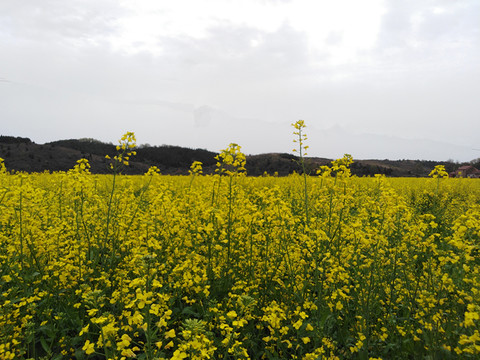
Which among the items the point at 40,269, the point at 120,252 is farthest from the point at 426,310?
the point at 40,269

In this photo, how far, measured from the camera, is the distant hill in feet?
103

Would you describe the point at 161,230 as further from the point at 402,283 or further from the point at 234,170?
the point at 402,283

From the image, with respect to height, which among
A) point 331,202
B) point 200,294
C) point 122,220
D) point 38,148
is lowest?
point 200,294

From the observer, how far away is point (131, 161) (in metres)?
34.3

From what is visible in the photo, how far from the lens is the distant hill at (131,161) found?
31500 mm

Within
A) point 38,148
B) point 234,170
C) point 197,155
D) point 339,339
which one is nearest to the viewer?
point 339,339

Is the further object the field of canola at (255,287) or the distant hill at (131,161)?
the distant hill at (131,161)

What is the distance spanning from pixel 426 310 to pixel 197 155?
3864cm

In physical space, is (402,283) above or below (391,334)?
above

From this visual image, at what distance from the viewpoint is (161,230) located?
4.06 meters

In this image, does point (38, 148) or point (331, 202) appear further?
point (38, 148)

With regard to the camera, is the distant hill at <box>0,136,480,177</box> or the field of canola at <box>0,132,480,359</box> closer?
the field of canola at <box>0,132,480,359</box>

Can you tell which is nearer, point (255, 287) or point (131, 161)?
point (255, 287)

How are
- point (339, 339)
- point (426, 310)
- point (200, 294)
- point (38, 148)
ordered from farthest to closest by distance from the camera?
point (38, 148) → point (200, 294) → point (339, 339) → point (426, 310)
